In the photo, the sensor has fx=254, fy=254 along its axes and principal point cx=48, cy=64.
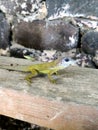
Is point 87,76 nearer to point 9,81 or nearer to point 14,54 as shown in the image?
point 9,81

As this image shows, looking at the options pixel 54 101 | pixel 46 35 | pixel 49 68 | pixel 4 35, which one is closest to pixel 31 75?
pixel 49 68

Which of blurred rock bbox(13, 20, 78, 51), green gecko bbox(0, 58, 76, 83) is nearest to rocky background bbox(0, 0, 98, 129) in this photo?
blurred rock bbox(13, 20, 78, 51)

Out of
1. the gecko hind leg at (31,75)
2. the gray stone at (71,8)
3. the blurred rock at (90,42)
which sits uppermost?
the gray stone at (71,8)

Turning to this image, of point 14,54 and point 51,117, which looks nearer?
point 51,117

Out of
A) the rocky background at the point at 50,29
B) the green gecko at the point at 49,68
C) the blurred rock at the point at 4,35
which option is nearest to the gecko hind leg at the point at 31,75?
the green gecko at the point at 49,68

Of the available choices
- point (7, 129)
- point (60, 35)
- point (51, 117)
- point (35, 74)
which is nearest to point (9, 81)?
point (35, 74)

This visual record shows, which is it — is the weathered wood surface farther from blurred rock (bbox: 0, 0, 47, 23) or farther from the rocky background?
blurred rock (bbox: 0, 0, 47, 23)

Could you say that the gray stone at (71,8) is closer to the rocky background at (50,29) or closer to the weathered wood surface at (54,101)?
the rocky background at (50,29)
